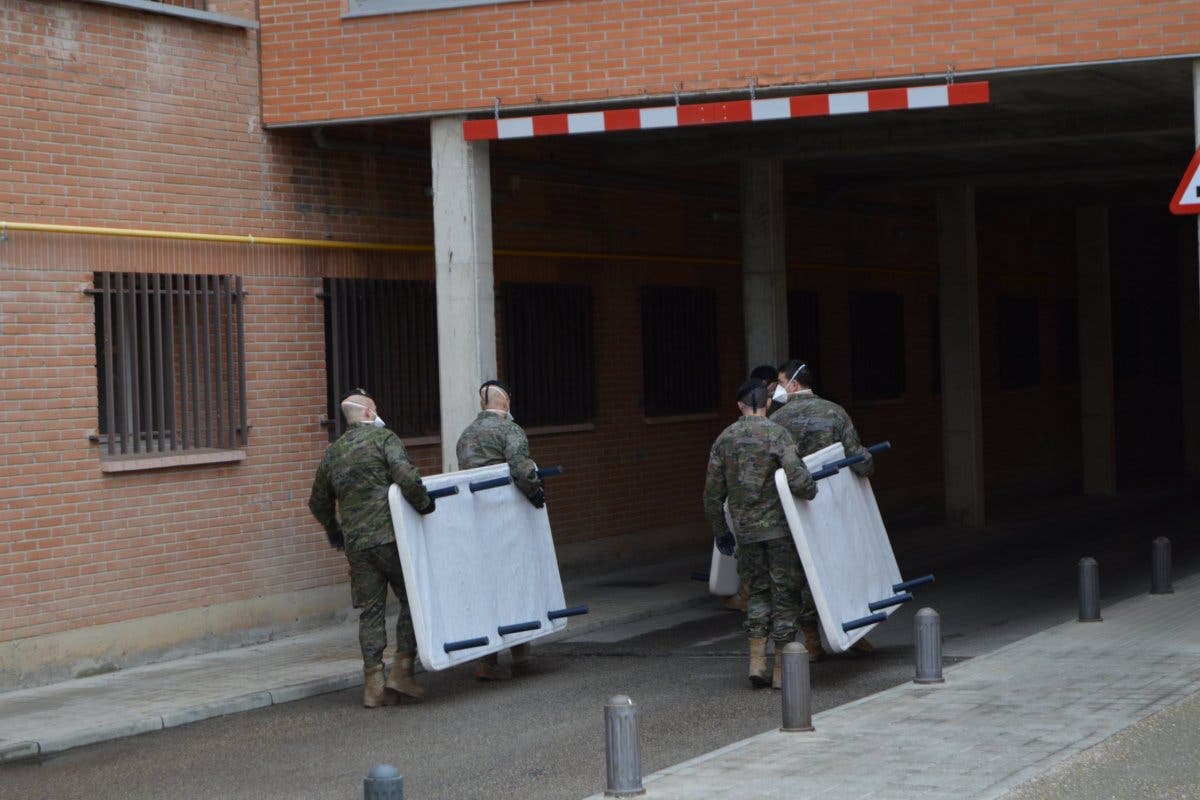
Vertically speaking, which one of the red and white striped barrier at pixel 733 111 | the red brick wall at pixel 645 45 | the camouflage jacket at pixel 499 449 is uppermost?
the red brick wall at pixel 645 45

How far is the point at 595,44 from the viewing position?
42.5 feet

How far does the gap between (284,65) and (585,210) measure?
4.46 metres

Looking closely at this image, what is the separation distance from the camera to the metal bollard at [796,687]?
8.66 metres

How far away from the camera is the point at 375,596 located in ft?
34.9

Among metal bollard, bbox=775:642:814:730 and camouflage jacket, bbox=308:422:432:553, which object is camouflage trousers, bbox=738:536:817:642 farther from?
camouflage jacket, bbox=308:422:432:553

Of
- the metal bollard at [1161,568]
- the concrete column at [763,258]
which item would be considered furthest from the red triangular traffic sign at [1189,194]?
the concrete column at [763,258]

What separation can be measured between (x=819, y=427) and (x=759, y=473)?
1349 mm

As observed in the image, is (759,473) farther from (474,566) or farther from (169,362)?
(169,362)

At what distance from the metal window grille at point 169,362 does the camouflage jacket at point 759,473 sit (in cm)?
451

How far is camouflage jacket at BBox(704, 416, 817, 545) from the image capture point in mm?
10500

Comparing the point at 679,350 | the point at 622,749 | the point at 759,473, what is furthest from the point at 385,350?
the point at 622,749

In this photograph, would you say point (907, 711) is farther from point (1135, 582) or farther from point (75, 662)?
point (1135, 582)

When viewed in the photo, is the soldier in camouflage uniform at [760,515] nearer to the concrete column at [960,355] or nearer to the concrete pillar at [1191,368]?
the concrete column at [960,355]

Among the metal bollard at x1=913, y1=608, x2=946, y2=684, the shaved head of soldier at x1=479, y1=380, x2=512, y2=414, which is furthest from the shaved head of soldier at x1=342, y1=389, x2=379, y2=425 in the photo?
the metal bollard at x1=913, y1=608, x2=946, y2=684
